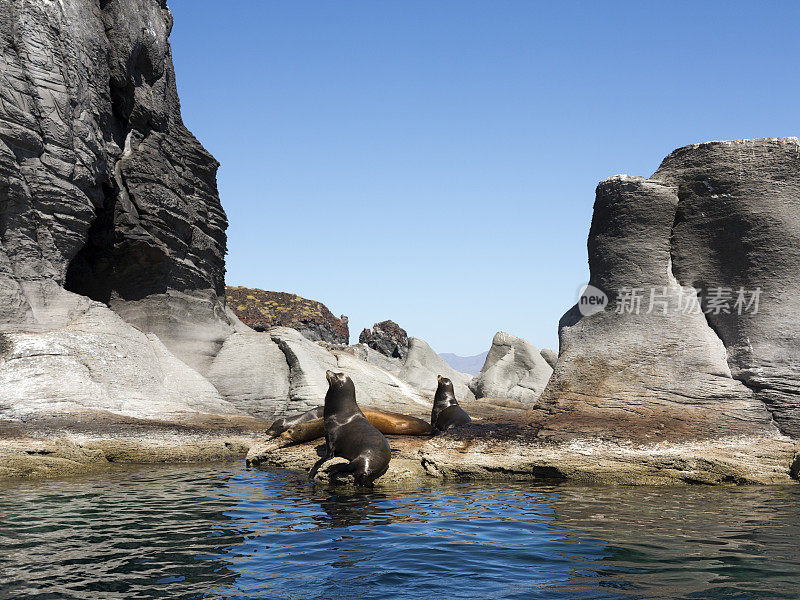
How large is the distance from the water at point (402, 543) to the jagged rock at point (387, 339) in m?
39.2

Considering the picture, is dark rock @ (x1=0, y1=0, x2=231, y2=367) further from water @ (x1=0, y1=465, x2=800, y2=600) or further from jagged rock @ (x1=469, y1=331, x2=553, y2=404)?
jagged rock @ (x1=469, y1=331, x2=553, y2=404)

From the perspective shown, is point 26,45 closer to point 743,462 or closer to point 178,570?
point 178,570

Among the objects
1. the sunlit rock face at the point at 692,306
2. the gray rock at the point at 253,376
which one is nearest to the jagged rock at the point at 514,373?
the gray rock at the point at 253,376

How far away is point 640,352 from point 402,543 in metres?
6.55

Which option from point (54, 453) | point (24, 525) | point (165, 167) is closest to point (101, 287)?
point (165, 167)

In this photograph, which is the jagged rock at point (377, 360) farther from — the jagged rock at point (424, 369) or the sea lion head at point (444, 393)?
the sea lion head at point (444, 393)

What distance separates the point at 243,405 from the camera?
64.7 feet

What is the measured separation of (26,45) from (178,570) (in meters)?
16.3

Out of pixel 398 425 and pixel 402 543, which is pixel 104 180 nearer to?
pixel 398 425

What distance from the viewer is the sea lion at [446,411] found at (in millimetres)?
12633

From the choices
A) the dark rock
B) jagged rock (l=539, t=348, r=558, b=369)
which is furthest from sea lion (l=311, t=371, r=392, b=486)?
jagged rock (l=539, t=348, r=558, b=369)

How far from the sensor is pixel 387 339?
48688 mm

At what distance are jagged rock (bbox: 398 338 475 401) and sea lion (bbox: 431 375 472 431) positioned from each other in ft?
57.4

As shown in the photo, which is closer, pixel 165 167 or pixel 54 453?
pixel 54 453
